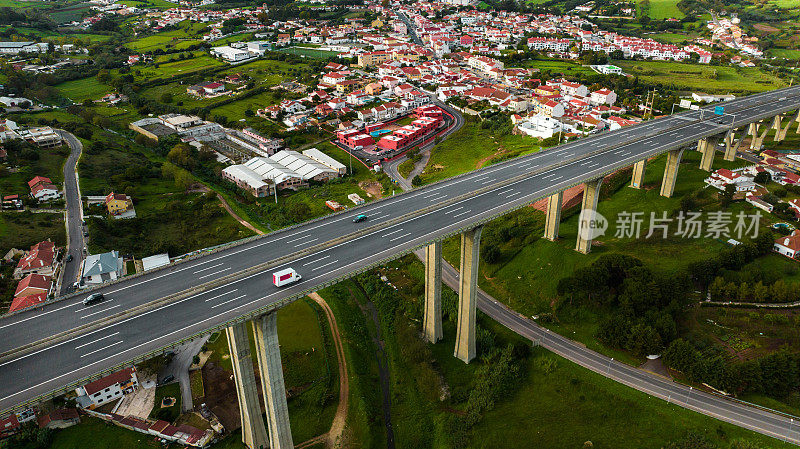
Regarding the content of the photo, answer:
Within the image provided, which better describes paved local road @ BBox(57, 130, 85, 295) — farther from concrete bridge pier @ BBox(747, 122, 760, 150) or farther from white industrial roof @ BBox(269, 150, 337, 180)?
concrete bridge pier @ BBox(747, 122, 760, 150)

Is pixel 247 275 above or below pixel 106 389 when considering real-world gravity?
above

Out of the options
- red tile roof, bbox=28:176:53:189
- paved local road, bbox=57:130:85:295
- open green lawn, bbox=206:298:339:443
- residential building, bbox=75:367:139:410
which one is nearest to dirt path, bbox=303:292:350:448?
open green lawn, bbox=206:298:339:443

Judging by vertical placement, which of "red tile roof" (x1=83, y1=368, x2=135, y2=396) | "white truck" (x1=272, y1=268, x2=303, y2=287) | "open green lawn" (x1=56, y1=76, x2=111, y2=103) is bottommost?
"red tile roof" (x1=83, y1=368, x2=135, y2=396)

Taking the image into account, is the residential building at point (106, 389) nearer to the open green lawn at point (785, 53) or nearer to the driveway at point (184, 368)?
the driveway at point (184, 368)

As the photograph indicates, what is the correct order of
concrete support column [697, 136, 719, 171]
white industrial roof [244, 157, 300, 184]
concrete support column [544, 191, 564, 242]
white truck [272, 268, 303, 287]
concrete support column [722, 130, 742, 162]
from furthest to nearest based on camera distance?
white industrial roof [244, 157, 300, 184] → concrete support column [722, 130, 742, 162] → concrete support column [697, 136, 719, 171] → concrete support column [544, 191, 564, 242] → white truck [272, 268, 303, 287]

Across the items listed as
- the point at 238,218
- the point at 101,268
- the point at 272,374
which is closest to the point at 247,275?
the point at 272,374

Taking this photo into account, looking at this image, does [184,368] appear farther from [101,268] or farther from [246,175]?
[246,175]
